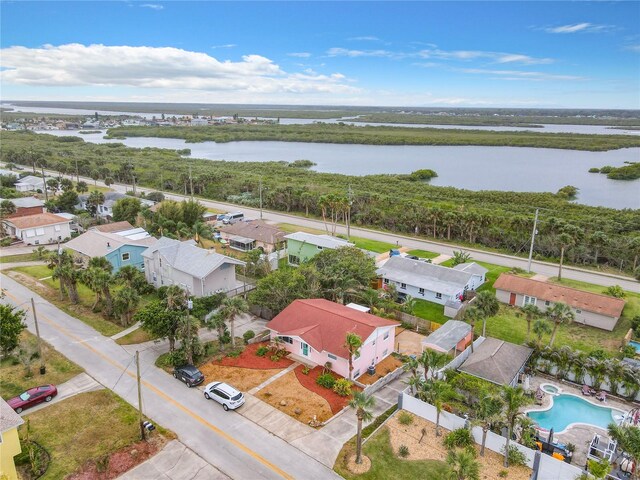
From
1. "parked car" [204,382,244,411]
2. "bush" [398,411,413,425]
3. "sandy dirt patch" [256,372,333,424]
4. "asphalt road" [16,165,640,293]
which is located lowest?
"sandy dirt patch" [256,372,333,424]

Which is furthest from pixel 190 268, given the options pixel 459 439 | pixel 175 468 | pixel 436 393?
pixel 459 439

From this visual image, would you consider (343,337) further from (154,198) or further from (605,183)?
(605,183)

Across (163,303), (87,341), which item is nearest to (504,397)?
(163,303)

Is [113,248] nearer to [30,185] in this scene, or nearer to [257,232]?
[257,232]

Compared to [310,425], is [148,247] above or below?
above

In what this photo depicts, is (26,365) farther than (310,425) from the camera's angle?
Yes

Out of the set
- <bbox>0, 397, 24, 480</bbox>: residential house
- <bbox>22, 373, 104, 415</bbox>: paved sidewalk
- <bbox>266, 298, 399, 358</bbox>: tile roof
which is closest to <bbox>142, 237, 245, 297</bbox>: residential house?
<bbox>266, 298, 399, 358</bbox>: tile roof

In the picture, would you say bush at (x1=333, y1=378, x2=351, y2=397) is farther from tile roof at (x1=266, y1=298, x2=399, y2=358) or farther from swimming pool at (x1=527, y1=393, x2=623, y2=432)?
swimming pool at (x1=527, y1=393, x2=623, y2=432)

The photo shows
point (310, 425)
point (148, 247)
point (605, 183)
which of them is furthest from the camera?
point (605, 183)
